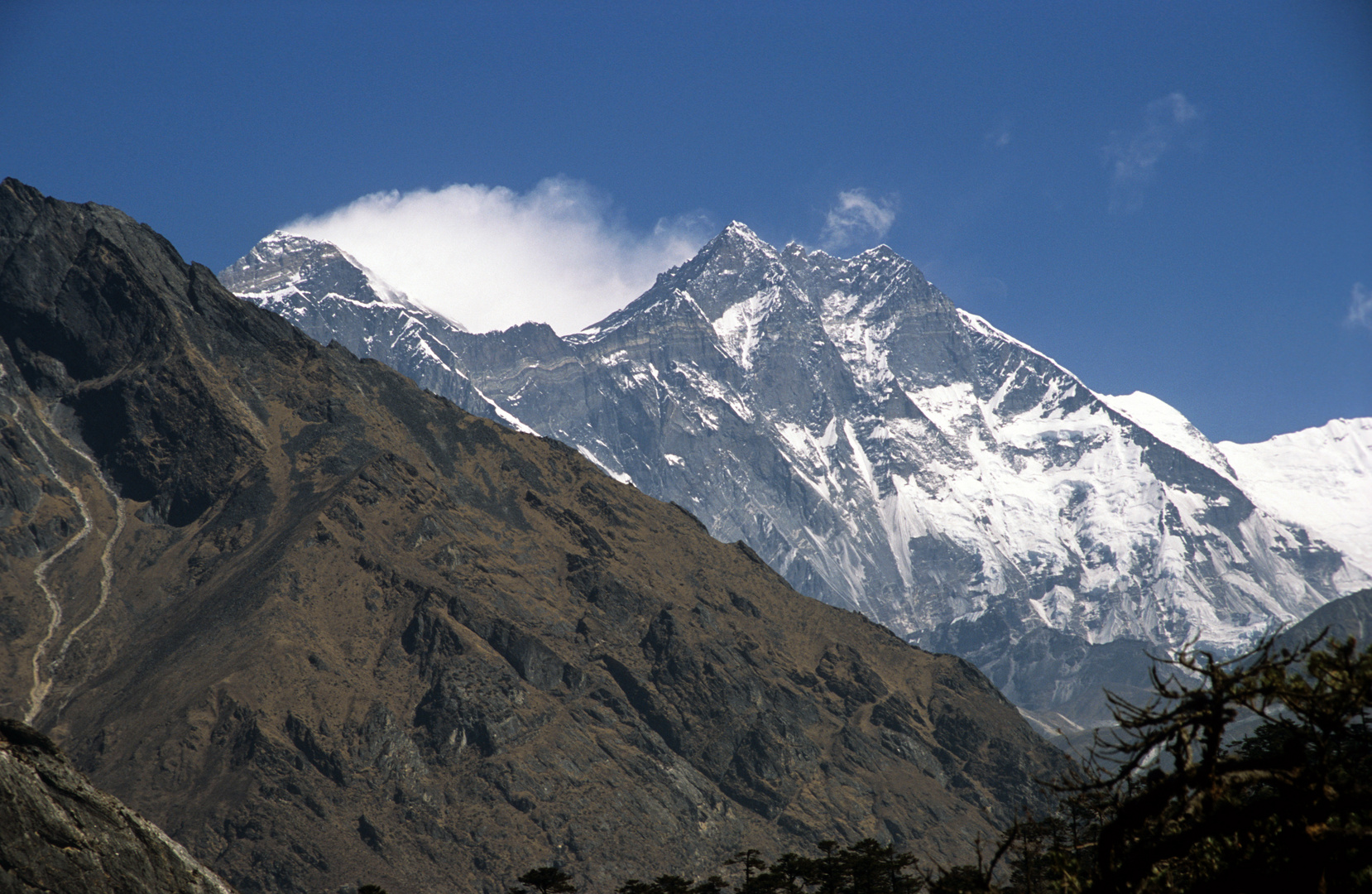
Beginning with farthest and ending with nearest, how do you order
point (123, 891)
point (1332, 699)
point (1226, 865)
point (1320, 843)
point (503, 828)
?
point (503, 828) → point (123, 891) → point (1226, 865) → point (1332, 699) → point (1320, 843)

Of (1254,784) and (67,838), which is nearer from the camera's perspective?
(1254,784)

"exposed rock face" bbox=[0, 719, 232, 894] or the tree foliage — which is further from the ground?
the tree foliage

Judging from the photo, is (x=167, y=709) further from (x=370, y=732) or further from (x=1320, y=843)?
(x=1320, y=843)

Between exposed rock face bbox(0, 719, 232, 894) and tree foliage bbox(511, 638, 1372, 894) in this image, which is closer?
tree foliage bbox(511, 638, 1372, 894)

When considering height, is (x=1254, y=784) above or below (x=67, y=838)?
above

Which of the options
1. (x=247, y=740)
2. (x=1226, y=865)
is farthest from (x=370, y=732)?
(x=1226, y=865)

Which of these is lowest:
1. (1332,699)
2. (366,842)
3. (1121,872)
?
(366,842)

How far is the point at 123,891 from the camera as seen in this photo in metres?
47.1

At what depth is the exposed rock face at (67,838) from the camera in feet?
145

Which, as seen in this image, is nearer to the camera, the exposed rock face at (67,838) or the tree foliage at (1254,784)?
the tree foliage at (1254,784)

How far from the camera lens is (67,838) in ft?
152

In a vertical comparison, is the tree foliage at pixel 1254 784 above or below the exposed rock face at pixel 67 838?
above

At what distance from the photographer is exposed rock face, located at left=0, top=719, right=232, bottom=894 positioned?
44344 mm

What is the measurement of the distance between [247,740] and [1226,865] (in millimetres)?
182930
